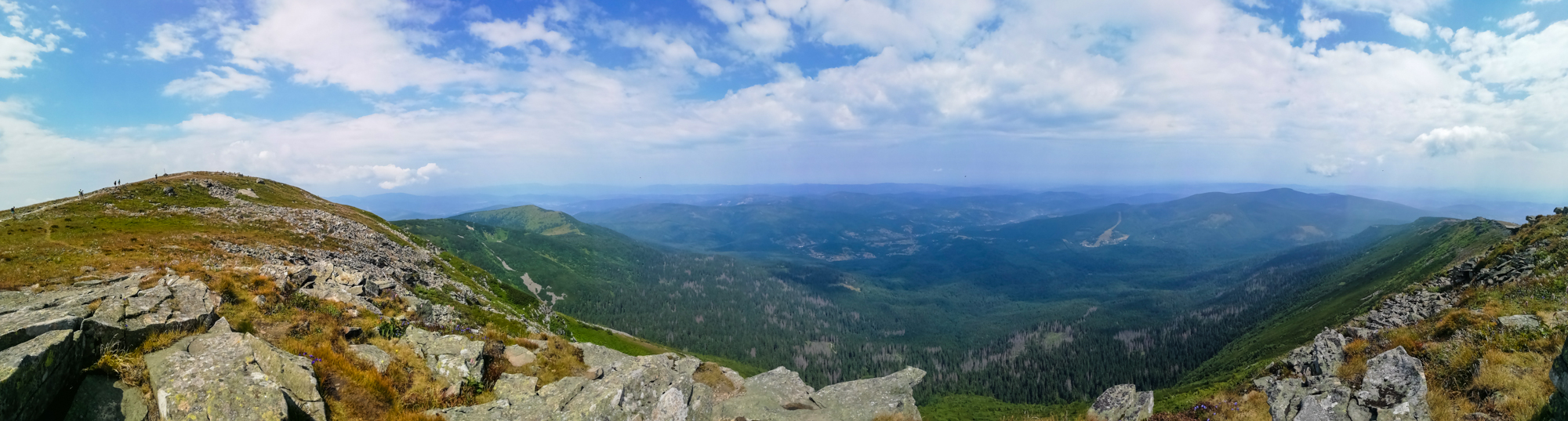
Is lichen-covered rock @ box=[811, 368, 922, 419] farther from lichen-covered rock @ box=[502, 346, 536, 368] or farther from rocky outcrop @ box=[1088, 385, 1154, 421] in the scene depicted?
lichen-covered rock @ box=[502, 346, 536, 368]

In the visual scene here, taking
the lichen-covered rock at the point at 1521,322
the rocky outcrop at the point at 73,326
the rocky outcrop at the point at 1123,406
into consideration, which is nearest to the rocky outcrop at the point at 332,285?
the rocky outcrop at the point at 73,326

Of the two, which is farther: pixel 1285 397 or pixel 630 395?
pixel 1285 397

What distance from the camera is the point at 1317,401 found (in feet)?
59.9

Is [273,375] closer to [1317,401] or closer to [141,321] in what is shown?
[141,321]

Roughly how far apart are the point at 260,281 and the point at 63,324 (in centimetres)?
1316

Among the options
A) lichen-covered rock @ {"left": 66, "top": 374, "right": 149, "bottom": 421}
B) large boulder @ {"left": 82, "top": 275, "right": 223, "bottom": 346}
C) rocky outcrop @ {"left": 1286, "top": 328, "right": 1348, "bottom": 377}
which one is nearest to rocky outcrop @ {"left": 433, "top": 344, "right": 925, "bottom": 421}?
lichen-covered rock @ {"left": 66, "top": 374, "right": 149, "bottom": 421}

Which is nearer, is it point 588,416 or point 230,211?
point 588,416

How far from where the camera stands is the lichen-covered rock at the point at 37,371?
32.6 feet

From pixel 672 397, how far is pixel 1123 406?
20.3 metres

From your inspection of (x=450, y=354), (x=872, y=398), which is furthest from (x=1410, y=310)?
(x=450, y=354)

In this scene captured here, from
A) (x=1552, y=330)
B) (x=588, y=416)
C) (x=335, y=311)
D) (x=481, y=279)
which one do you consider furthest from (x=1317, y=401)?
(x=481, y=279)

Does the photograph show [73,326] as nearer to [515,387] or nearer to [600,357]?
[515,387]

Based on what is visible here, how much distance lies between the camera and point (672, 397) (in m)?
19.3

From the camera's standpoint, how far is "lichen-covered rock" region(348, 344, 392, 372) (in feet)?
59.1
